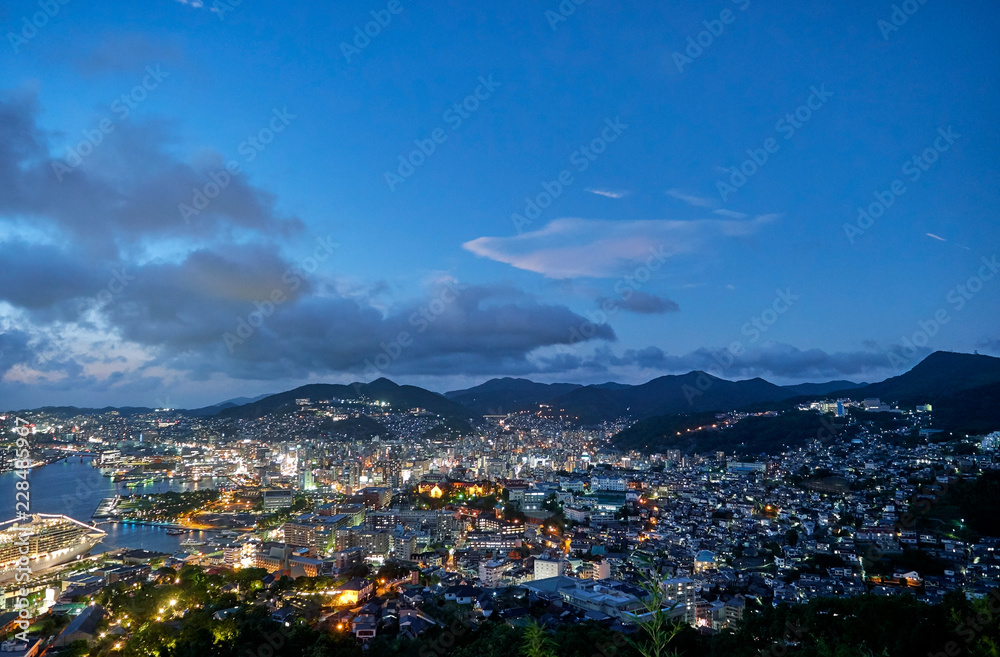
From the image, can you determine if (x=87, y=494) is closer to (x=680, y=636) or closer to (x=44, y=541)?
(x=44, y=541)

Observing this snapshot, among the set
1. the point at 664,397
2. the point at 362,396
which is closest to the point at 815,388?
the point at 664,397

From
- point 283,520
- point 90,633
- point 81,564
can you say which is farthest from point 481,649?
point 283,520

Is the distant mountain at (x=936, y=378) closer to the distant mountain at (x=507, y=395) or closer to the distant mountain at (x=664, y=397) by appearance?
the distant mountain at (x=664, y=397)

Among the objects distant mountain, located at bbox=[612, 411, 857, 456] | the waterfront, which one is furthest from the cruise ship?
distant mountain, located at bbox=[612, 411, 857, 456]

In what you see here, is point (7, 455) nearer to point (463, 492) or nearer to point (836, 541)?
point (463, 492)

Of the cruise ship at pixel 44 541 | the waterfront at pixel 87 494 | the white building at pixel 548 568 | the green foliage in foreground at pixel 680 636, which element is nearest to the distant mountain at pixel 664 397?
the waterfront at pixel 87 494

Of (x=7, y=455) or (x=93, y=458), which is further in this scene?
(x=93, y=458)
